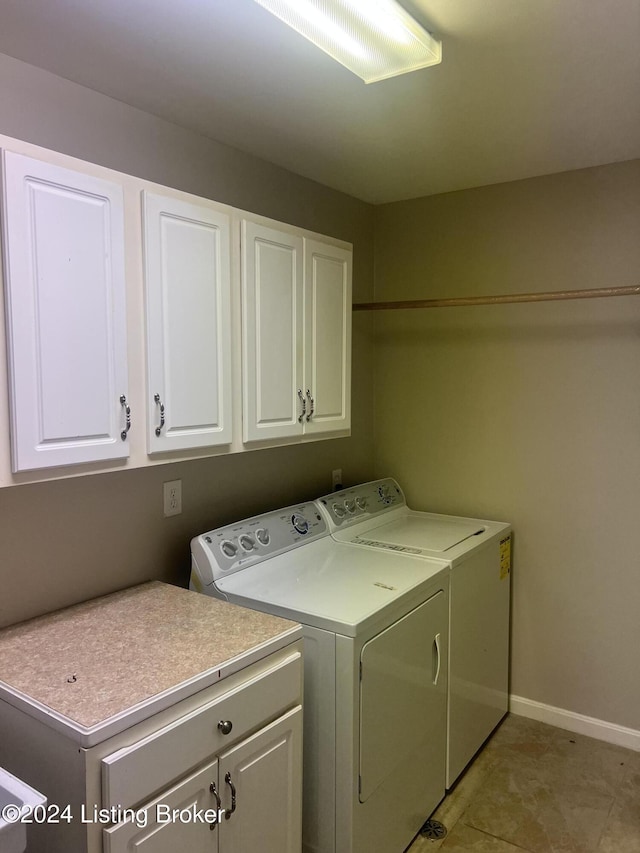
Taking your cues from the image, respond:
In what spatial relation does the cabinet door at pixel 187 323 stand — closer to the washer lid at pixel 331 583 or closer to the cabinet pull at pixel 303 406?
the cabinet pull at pixel 303 406

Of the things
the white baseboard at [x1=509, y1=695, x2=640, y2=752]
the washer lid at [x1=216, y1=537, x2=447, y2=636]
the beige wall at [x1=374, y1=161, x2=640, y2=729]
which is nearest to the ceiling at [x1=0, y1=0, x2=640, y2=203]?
the beige wall at [x1=374, y1=161, x2=640, y2=729]

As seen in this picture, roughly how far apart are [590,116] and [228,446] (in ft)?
5.42

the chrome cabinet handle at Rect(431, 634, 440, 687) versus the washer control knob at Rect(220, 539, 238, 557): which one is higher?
the washer control knob at Rect(220, 539, 238, 557)

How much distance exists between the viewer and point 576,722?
278 centimetres

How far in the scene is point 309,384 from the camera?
2.24 meters

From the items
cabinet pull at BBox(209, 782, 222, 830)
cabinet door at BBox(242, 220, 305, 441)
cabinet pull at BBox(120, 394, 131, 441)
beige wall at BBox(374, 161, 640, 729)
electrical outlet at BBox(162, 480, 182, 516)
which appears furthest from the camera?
beige wall at BBox(374, 161, 640, 729)

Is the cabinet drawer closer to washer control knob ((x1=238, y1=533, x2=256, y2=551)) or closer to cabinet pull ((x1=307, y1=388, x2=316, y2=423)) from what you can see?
washer control knob ((x1=238, y1=533, x2=256, y2=551))

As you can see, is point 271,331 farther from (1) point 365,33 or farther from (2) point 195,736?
(2) point 195,736

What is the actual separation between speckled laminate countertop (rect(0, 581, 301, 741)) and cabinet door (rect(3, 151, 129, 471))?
489 mm

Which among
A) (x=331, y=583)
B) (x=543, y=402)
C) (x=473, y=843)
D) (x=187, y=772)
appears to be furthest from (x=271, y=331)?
→ (x=473, y=843)

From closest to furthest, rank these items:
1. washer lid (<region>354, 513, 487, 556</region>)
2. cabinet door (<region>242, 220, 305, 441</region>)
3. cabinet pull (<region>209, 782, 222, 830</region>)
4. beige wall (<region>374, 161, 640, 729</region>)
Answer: cabinet pull (<region>209, 782, 222, 830</region>)
cabinet door (<region>242, 220, 305, 441</region>)
washer lid (<region>354, 513, 487, 556</region>)
beige wall (<region>374, 161, 640, 729</region>)

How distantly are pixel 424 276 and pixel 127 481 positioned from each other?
1839 mm

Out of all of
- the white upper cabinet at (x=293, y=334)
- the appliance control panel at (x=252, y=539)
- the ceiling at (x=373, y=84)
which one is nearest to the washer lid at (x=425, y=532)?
the appliance control panel at (x=252, y=539)

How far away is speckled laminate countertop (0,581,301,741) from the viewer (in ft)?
4.32
